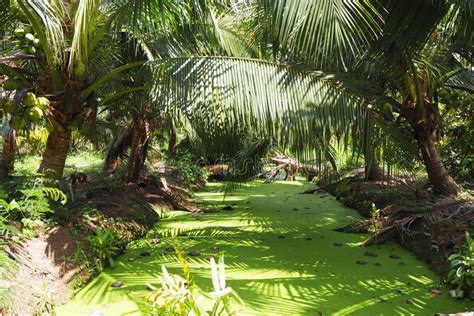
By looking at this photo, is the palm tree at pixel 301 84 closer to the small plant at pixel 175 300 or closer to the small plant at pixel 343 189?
the small plant at pixel 175 300

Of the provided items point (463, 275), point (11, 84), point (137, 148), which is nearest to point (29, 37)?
point (11, 84)

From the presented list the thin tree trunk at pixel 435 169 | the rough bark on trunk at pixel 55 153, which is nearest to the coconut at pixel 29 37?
the rough bark on trunk at pixel 55 153

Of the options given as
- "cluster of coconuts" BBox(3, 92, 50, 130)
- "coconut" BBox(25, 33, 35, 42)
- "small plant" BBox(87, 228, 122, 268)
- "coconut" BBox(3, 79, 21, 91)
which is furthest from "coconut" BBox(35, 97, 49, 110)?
"small plant" BBox(87, 228, 122, 268)

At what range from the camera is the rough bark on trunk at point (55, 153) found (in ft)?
11.1

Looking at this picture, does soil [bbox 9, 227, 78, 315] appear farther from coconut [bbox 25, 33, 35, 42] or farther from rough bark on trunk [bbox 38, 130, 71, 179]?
coconut [bbox 25, 33, 35, 42]

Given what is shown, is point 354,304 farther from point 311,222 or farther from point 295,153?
point 311,222

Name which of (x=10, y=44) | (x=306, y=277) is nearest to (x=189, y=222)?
(x=306, y=277)

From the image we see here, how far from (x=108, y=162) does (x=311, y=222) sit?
365 centimetres

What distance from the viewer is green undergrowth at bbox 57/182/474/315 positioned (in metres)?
2.30

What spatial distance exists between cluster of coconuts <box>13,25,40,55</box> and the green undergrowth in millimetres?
1708

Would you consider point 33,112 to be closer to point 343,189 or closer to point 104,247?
point 104,247

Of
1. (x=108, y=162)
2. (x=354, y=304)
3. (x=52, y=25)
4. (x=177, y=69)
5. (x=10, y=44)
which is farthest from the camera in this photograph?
(x=108, y=162)

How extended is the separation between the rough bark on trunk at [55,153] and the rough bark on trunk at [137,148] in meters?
2.15

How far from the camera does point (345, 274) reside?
286 centimetres
